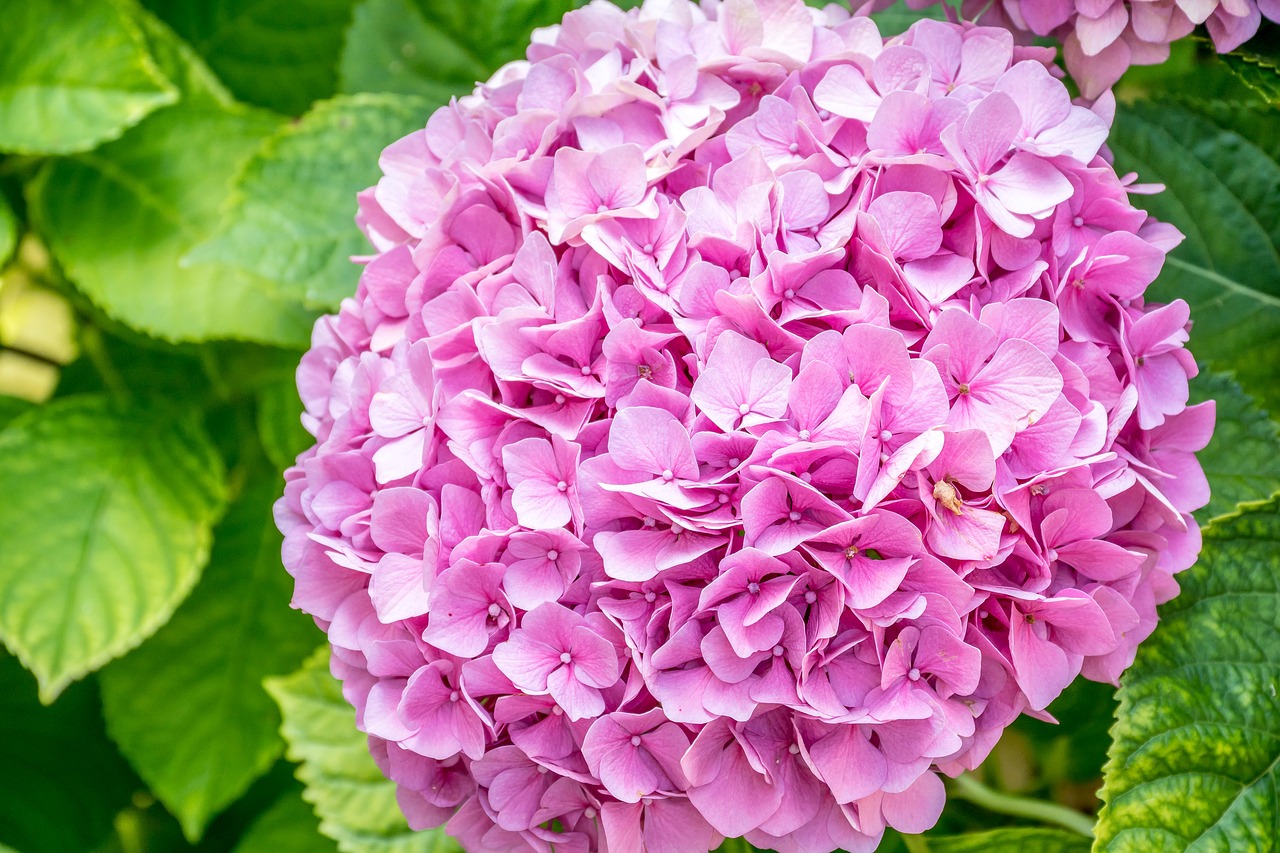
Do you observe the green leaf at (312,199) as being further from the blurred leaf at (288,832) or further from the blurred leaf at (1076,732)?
the blurred leaf at (1076,732)

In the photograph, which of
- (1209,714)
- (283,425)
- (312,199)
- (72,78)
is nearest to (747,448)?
(1209,714)

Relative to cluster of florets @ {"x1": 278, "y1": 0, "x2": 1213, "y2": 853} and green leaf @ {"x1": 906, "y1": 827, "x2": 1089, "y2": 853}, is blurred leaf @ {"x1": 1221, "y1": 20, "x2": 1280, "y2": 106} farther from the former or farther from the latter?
green leaf @ {"x1": 906, "y1": 827, "x2": 1089, "y2": 853}

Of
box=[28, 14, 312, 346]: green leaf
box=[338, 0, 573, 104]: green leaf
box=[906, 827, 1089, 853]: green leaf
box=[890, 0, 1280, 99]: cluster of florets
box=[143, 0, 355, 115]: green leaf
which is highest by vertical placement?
box=[890, 0, 1280, 99]: cluster of florets

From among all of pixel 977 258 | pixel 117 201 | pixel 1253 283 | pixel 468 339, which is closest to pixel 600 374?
pixel 468 339

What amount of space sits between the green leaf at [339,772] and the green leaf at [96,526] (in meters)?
0.13

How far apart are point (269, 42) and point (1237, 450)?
86cm

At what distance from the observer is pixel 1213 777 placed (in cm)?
58

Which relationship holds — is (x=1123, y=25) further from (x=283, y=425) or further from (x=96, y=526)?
(x=96, y=526)

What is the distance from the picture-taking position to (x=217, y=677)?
3.16 ft

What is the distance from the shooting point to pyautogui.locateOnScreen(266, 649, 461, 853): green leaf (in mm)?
773

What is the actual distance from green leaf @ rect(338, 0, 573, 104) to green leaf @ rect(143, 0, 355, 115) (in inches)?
5.8

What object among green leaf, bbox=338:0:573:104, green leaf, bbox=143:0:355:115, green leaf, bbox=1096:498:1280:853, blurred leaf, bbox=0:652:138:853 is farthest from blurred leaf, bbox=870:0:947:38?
blurred leaf, bbox=0:652:138:853

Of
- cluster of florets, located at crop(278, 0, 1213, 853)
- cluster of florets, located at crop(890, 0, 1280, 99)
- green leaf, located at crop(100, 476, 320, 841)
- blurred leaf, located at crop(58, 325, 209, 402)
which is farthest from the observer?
blurred leaf, located at crop(58, 325, 209, 402)

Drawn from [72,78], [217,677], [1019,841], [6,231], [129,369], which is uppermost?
[72,78]
